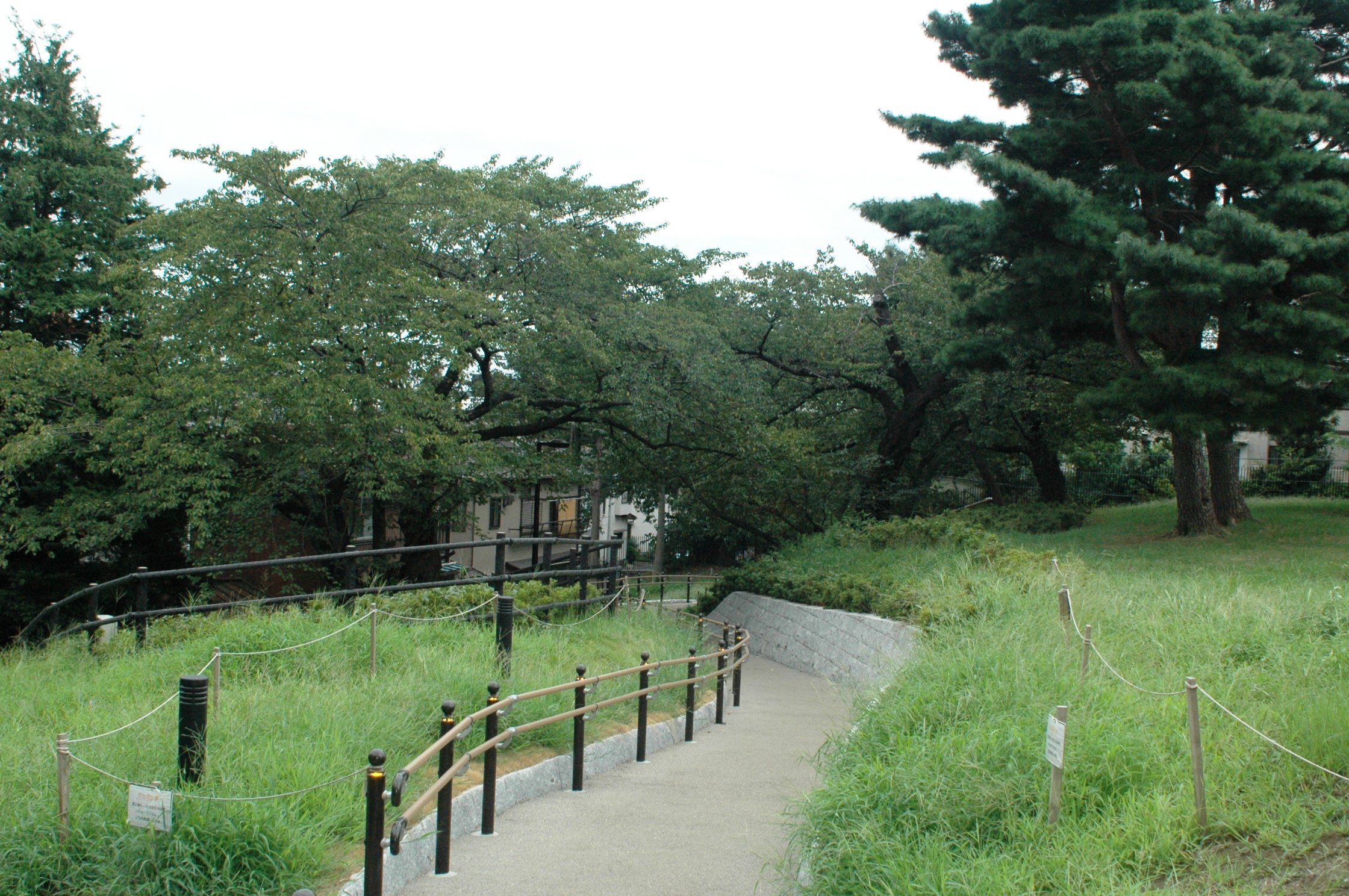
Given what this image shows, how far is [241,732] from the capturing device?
5.70 meters

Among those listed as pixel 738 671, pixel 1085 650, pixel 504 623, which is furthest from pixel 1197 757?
pixel 738 671

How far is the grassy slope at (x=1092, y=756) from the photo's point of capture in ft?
15.0

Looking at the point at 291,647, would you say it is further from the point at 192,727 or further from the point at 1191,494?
the point at 1191,494

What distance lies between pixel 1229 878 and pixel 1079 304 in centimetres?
1556

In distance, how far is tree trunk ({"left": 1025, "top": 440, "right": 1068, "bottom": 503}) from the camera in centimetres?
2830

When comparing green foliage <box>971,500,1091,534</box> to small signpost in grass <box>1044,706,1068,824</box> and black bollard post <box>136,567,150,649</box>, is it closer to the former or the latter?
black bollard post <box>136,567,150,649</box>

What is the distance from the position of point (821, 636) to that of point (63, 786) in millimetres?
13612

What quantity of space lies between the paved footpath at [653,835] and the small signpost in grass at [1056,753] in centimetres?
146

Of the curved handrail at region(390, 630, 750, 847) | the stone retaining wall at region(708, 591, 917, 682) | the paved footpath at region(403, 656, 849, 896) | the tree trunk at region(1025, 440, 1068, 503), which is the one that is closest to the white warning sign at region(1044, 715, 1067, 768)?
the paved footpath at region(403, 656, 849, 896)

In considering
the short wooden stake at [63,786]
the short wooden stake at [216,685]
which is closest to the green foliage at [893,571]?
the short wooden stake at [216,685]

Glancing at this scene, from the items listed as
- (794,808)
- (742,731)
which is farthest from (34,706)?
(742,731)

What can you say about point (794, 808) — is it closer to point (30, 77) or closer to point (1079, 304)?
point (1079, 304)

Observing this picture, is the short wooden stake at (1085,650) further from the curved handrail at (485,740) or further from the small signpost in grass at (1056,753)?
the curved handrail at (485,740)

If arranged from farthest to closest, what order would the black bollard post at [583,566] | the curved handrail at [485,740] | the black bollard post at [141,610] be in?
the black bollard post at [583,566], the black bollard post at [141,610], the curved handrail at [485,740]
